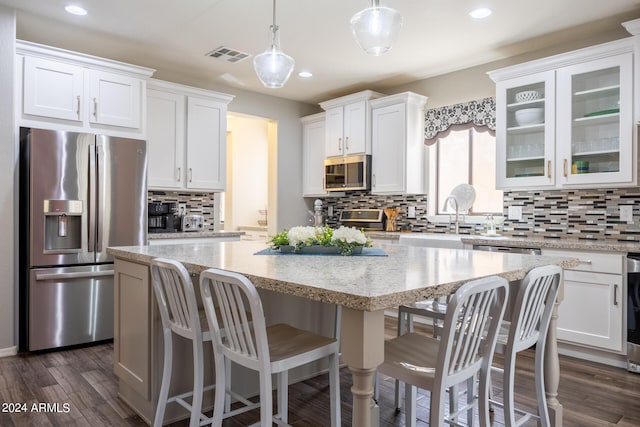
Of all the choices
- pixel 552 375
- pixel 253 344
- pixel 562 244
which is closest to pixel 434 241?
pixel 562 244

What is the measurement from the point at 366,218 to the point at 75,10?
11.4 feet

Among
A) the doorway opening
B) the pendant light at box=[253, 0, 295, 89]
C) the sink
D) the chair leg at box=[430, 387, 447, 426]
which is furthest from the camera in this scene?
the doorway opening

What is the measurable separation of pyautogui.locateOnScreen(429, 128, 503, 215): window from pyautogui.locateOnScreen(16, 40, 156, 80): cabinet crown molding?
3095 mm

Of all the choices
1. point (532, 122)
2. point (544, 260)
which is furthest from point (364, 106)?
point (544, 260)

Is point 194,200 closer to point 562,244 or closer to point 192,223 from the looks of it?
point 192,223

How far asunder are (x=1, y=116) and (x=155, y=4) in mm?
1396

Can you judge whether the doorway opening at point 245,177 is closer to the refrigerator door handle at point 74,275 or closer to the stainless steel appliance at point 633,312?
the refrigerator door handle at point 74,275

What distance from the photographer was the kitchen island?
1183 mm

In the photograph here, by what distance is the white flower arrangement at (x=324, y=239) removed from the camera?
2186 mm

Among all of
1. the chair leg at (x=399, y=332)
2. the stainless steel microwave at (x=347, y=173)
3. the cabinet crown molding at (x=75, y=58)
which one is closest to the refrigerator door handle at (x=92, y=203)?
the cabinet crown molding at (x=75, y=58)

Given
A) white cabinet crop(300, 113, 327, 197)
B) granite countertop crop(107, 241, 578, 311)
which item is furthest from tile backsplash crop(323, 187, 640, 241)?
granite countertop crop(107, 241, 578, 311)

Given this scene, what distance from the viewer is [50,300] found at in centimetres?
334

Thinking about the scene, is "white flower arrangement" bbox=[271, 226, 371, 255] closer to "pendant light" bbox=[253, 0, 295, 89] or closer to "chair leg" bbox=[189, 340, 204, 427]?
"chair leg" bbox=[189, 340, 204, 427]

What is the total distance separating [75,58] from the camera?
3.57 m
